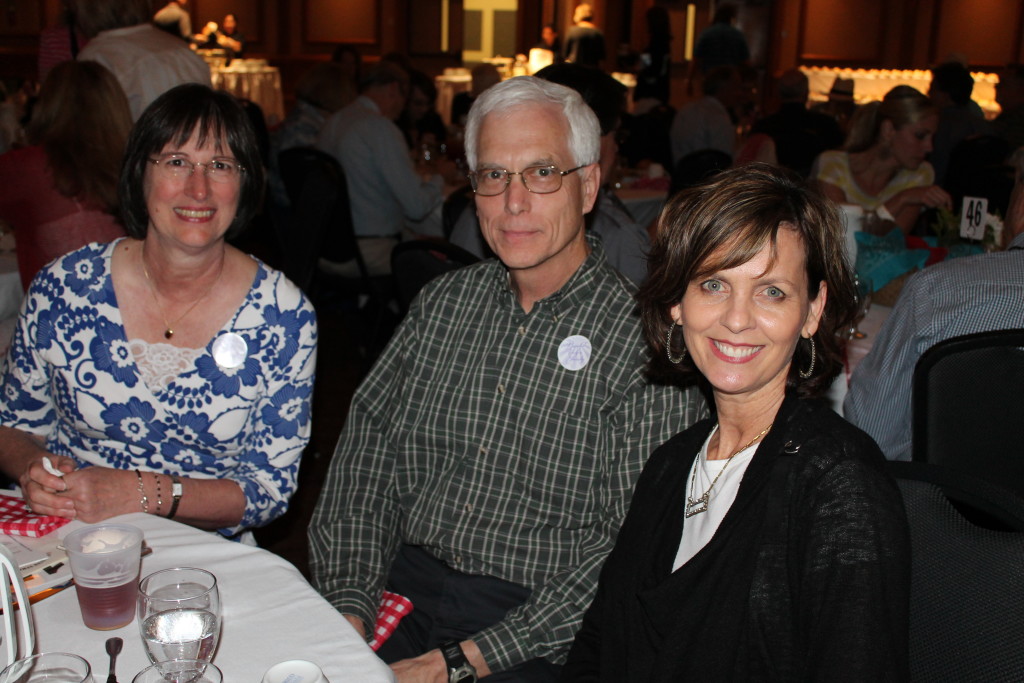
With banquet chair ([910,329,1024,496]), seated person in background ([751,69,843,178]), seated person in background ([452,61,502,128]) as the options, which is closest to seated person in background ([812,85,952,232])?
seated person in background ([751,69,843,178])

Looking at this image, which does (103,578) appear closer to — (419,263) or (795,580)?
(795,580)

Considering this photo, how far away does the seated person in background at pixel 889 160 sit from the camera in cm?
409

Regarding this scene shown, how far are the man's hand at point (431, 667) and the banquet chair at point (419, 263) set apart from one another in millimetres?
1301

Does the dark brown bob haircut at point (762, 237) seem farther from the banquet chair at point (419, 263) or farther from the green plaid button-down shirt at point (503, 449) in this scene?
the banquet chair at point (419, 263)

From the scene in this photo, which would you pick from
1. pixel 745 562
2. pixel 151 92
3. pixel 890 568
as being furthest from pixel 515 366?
pixel 151 92

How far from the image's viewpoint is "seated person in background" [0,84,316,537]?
6.13 feet

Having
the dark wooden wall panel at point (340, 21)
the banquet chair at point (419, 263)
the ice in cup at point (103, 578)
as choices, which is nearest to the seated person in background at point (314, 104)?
the banquet chair at point (419, 263)

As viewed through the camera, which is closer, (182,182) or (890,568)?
(890,568)

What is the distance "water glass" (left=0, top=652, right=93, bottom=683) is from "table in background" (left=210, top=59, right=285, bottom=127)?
10578 millimetres

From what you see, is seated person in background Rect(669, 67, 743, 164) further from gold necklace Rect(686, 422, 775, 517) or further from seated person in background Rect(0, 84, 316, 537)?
gold necklace Rect(686, 422, 775, 517)

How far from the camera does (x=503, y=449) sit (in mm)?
1796

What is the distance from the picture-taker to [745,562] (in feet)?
3.94

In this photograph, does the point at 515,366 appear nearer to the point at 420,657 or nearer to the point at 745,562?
the point at 420,657

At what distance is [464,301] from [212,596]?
37.1 inches
